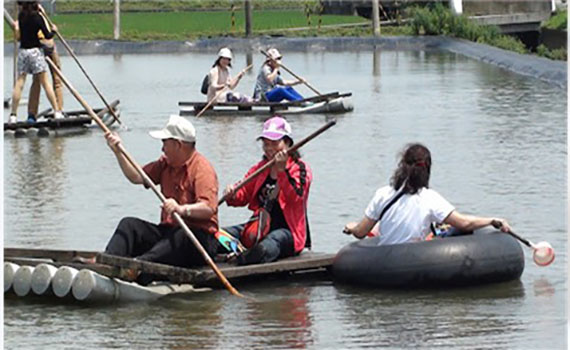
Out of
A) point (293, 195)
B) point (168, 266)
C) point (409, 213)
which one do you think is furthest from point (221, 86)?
point (168, 266)

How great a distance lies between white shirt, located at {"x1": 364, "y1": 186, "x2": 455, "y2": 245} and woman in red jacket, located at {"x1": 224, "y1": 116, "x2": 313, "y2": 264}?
0.52 metres

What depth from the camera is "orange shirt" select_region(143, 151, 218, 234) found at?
9.65 metres

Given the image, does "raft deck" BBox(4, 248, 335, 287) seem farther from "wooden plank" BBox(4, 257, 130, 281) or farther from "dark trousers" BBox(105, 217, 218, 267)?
"dark trousers" BBox(105, 217, 218, 267)

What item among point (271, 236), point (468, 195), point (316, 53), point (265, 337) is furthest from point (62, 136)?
point (316, 53)

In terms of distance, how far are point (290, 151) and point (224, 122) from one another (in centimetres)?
1217

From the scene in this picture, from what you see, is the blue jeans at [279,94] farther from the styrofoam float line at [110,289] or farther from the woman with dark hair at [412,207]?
the styrofoam float line at [110,289]

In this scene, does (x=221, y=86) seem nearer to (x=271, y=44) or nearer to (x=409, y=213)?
(x=409, y=213)

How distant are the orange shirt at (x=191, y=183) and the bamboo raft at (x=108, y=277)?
0.31 m

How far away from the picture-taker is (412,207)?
9703 mm

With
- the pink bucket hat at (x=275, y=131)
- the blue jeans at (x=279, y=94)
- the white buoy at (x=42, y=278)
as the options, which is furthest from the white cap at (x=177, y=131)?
the blue jeans at (x=279, y=94)

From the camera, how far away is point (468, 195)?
1417 cm

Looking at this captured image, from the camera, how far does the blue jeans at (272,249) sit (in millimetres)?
9891

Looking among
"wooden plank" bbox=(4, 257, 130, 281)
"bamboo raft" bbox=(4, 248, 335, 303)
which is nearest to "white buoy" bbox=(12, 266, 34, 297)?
"bamboo raft" bbox=(4, 248, 335, 303)

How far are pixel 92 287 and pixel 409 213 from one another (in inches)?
75.3
